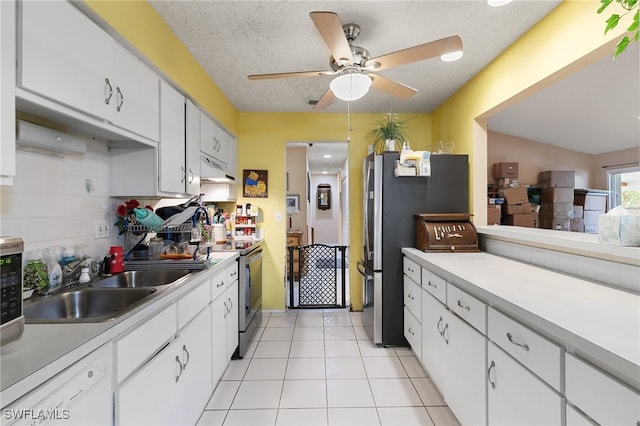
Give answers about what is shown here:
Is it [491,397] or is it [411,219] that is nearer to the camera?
[491,397]

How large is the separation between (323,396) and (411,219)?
163 centimetres

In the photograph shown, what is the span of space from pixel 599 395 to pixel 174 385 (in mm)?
1609

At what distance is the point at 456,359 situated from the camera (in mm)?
1615

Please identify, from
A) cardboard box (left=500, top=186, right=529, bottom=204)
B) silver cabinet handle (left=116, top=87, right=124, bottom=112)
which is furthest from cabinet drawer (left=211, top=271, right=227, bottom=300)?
cardboard box (left=500, top=186, right=529, bottom=204)

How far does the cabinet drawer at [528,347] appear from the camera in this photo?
3.07ft

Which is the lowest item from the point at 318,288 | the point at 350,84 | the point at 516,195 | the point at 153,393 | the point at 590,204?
the point at 318,288

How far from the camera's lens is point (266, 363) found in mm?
2449

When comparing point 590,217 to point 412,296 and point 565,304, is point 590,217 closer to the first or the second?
point 412,296

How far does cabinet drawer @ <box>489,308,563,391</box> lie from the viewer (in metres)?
0.93

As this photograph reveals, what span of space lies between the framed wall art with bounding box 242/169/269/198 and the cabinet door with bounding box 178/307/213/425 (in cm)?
202

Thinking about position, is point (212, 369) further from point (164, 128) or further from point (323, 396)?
point (164, 128)

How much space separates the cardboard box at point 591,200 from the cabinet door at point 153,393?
6.33 meters

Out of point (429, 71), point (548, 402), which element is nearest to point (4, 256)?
point (548, 402)

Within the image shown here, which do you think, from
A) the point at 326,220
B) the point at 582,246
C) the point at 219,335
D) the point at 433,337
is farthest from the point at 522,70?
the point at 326,220
